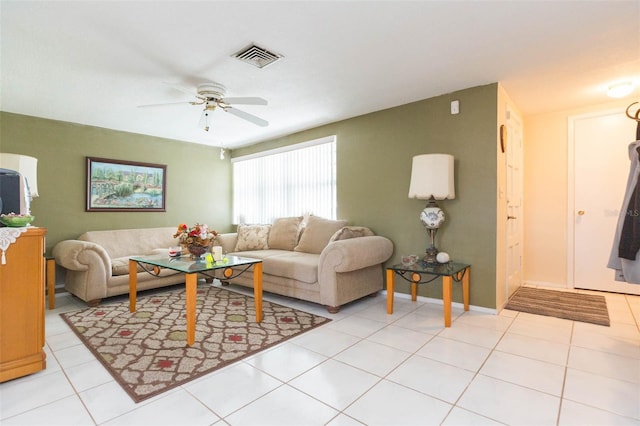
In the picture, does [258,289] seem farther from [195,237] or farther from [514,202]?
[514,202]

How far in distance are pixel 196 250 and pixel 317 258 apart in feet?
4.30

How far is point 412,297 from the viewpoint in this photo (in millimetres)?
3549

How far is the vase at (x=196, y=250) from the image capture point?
3084mm

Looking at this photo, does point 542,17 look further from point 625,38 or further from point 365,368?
point 365,368

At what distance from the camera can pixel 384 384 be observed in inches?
72.2

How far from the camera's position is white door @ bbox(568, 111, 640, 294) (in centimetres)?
374

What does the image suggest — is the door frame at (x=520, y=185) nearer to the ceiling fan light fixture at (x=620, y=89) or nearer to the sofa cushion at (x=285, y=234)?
the ceiling fan light fixture at (x=620, y=89)

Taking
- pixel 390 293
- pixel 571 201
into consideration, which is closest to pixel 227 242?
pixel 390 293

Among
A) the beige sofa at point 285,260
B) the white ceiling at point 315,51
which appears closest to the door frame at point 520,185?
the white ceiling at point 315,51

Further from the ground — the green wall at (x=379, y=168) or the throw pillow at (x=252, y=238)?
the green wall at (x=379, y=168)

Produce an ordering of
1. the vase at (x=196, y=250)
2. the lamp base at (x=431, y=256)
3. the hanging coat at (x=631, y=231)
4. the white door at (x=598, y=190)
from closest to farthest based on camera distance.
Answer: the hanging coat at (x=631, y=231) → the vase at (x=196, y=250) → the lamp base at (x=431, y=256) → the white door at (x=598, y=190)

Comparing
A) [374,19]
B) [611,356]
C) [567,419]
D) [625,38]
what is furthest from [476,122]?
[567,419]

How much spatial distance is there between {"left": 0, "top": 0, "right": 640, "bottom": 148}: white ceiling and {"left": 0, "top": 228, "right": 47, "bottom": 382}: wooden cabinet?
4.78ft

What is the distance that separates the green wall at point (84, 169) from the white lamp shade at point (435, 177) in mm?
3941
